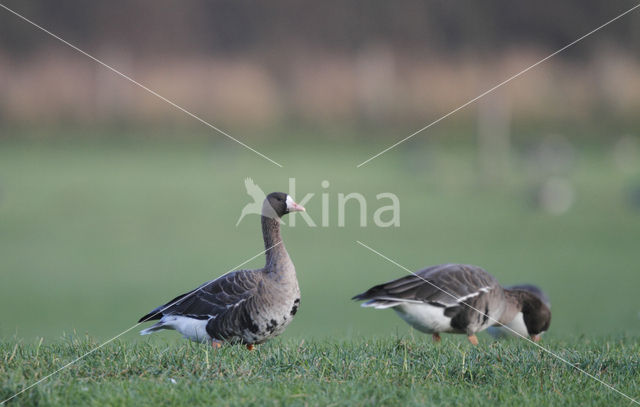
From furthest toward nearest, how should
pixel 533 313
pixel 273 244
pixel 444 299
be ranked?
pixel 533 313
pixel 444 299
pixel 273 244

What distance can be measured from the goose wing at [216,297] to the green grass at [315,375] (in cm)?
59

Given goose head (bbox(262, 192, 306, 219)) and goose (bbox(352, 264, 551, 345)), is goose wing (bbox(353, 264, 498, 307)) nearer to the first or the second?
goose (bbox(352, 264, 551, 345))

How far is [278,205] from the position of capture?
404 inches

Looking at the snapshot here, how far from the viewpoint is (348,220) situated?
4588 centimetres

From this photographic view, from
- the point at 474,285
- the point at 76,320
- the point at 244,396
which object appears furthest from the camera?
the point at 76,320

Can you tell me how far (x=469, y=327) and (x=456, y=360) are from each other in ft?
9.10

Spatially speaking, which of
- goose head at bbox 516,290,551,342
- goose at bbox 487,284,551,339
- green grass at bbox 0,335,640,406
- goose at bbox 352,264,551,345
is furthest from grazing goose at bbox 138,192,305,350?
goose head at bbox 516,290,551,342

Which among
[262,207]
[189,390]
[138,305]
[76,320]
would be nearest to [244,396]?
[189,390]

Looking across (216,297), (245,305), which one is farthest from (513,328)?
(216,297)

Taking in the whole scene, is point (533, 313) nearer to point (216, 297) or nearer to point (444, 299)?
point (444, 299)

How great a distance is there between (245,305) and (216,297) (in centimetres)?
42

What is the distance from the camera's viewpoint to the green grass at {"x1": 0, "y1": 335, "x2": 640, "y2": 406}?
285 inches

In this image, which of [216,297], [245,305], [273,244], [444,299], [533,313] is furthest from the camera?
[533,313]

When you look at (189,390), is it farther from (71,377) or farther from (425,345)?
(425,345)
